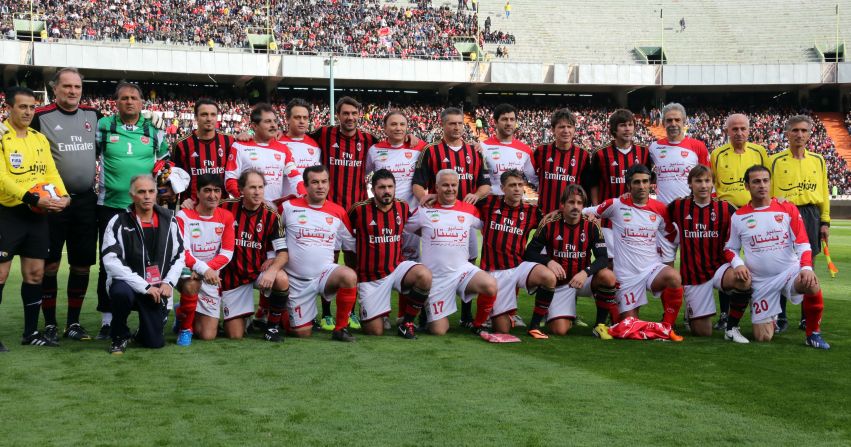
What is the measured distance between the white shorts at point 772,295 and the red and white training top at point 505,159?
7.73ft

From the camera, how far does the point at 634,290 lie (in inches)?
291

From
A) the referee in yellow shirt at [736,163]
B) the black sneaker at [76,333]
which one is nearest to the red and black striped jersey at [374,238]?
the black sneaker at [76,333]

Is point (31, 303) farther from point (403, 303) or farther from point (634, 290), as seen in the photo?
point (634, 290)

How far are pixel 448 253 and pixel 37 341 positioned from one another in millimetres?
3289

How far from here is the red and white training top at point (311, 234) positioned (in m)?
7.07

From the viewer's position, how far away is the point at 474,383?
512 centimetres

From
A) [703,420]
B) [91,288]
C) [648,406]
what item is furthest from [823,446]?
[91,288]

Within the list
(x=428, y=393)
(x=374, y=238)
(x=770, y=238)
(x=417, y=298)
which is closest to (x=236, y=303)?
(x=374, y=238)

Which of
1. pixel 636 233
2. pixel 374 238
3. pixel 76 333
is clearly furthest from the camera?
pixel 636 233

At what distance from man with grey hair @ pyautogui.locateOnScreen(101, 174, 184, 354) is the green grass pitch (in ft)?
0.73

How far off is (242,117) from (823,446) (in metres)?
36.7

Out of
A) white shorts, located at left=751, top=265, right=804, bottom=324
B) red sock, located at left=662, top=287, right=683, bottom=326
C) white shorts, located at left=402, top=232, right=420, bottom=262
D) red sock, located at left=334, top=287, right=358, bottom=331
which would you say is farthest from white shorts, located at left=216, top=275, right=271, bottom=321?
white shorts, located at left=751, top=265, right=804, bottom=324

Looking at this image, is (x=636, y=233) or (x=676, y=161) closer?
(x=636, y=233)

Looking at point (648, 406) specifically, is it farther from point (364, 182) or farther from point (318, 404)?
point (364, 182)
